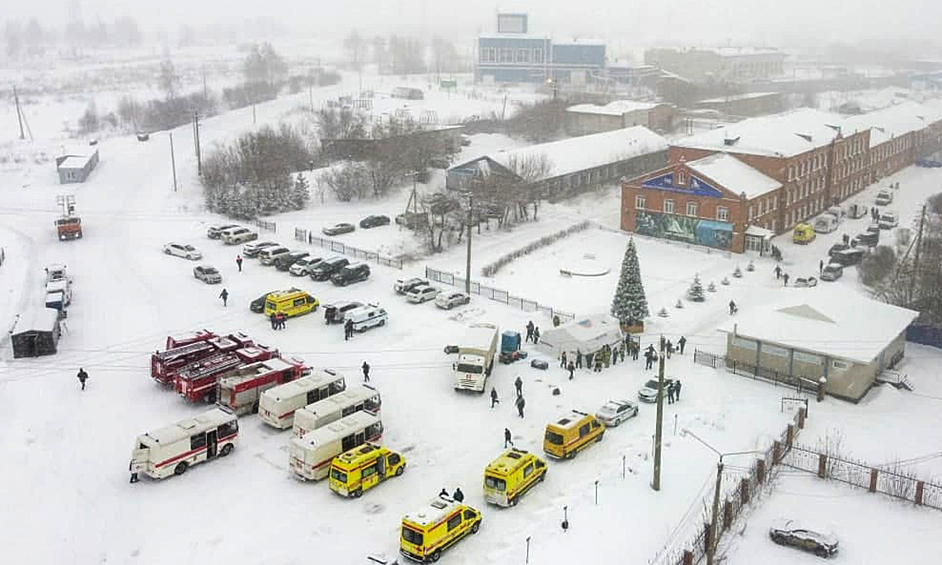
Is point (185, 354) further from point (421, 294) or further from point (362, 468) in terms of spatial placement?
point (421, 294)

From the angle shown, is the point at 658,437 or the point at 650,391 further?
the point at 650,391

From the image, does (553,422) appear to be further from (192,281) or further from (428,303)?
(192,281)

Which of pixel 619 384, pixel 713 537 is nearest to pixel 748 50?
pixel 619 384

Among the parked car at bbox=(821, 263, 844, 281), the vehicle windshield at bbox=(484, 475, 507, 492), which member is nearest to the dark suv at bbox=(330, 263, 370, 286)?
the vehicle windshield at bbox=(484, 475, 507, 492)

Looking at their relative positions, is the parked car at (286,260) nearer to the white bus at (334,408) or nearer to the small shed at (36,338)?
the small shed at (36,338)

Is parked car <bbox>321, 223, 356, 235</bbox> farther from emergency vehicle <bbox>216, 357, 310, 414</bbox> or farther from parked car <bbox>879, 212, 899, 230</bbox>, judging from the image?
parked car <bbox>879, 212, 899, 230</bbox>

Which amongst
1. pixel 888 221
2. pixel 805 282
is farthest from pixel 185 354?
pixel 888 221
